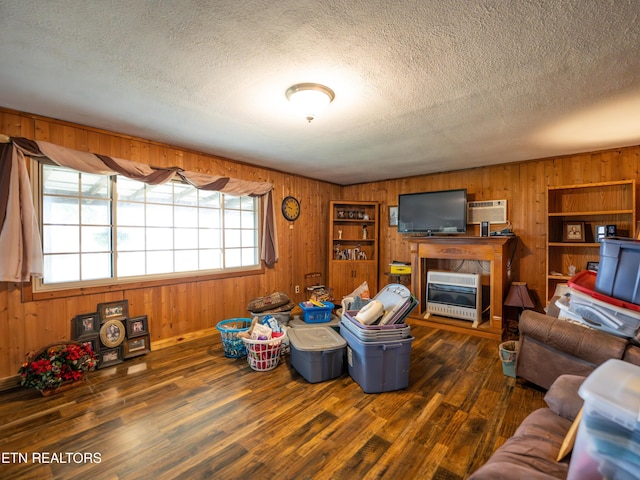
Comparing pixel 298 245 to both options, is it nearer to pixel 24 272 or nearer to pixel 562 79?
pixel 24 272

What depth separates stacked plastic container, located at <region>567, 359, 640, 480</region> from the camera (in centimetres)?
72

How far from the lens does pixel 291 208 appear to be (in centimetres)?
482

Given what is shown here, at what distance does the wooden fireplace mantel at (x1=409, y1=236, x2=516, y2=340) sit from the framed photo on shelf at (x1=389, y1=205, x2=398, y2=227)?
0.86 m

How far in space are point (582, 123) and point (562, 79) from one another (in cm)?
110

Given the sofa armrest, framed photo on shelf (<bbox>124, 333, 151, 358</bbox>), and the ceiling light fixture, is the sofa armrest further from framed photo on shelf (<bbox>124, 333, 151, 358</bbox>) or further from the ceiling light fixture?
framed photo on shelf (<bbox>124, 333, 151, 358</bbox>)

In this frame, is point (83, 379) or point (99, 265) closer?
point (83, 379)

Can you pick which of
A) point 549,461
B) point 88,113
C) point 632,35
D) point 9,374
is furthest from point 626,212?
point 9,374

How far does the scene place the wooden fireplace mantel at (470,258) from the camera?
12.3 ft

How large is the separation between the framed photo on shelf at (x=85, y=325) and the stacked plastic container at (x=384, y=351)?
8.16 feet

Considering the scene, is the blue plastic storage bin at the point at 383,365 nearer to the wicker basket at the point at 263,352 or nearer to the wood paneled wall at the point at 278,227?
the wicker basket at the point at 263,352

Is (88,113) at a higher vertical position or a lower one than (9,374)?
higher

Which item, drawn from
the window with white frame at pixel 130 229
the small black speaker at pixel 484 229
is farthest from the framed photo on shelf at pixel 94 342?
the small black speaker at pixel 484 229

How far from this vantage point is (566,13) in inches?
53.7

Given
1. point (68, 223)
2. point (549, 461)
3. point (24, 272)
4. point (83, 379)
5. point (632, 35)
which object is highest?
point (632, 35)
